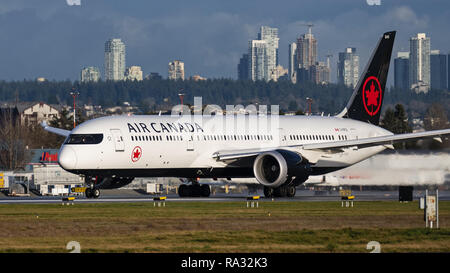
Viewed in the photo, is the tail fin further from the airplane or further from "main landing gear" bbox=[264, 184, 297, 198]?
"main landing gear" bbox=[264, 184, 297, 198]

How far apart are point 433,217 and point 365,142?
24.8 metres

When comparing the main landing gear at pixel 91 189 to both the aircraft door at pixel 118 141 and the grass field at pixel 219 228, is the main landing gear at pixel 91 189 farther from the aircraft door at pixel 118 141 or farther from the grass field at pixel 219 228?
the grass field at pixel 219 228

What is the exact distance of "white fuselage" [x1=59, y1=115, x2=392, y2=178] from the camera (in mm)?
55594

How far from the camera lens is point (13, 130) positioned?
470 ft

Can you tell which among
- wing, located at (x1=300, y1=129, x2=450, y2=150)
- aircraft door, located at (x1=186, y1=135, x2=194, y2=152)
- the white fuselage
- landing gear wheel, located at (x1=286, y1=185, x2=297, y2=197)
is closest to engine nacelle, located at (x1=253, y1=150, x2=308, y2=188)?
wing, located at (x1=300, y1=129, x2=450, y2=150)

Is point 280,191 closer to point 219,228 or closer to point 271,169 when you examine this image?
point 271,169

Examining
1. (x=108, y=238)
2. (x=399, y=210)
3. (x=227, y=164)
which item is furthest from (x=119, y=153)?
(x=108, y=238)

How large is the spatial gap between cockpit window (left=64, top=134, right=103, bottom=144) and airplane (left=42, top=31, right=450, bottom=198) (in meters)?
0.06

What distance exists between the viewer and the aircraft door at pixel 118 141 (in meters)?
55.8

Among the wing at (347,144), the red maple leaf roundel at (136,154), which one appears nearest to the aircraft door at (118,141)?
the red maple leaf roundel at (136,154)

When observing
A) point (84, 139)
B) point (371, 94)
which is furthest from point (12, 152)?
point (84, 139)

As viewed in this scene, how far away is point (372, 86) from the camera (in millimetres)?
71750

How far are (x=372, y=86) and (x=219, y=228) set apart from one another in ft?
124
